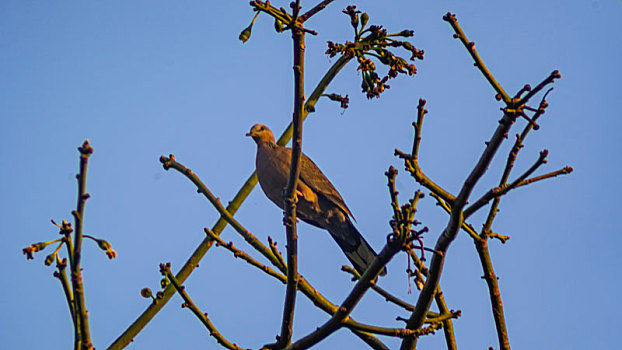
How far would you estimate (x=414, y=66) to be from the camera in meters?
3.88

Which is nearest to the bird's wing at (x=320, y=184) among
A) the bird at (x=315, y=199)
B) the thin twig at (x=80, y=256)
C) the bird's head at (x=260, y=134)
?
the bird at (x=315, y=199)

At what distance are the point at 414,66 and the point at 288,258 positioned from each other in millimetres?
1371

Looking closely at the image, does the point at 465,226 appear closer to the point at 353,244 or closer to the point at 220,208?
the point at 220,208

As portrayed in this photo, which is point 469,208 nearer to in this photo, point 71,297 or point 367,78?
point 367,78

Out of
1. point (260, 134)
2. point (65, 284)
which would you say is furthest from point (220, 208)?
point (260, 134)

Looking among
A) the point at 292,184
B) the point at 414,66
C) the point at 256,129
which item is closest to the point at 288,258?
the point at 292,184

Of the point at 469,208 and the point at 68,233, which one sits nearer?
the point at 68,233

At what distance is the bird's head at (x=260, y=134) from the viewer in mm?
6672

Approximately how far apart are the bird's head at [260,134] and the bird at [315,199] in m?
0.08

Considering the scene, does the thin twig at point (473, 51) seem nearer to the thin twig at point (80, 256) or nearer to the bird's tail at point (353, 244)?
the thin twig at point (80, 256)

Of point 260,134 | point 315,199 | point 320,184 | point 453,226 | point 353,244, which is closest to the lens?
point 453,226

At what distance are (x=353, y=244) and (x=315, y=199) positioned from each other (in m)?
0.54

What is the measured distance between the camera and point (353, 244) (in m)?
6.08

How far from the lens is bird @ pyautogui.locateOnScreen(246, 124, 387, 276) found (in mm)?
6020
